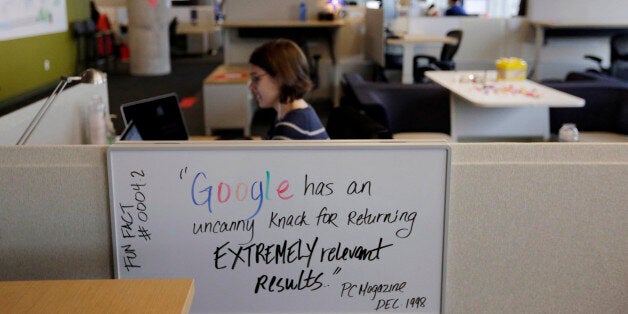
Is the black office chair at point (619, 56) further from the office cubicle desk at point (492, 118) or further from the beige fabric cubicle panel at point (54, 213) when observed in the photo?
the beige fabric cubicle panel at point (54, 213)

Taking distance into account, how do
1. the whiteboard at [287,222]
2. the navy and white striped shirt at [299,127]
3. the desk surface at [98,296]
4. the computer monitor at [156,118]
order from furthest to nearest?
1. the computer monitor at [156,118]
2. the navy and white striped shirt at [299,127]
3. the whiteboard at [287,222]
4. the desk surface at [98,296]

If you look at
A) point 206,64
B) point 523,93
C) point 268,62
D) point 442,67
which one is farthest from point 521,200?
point 206,64

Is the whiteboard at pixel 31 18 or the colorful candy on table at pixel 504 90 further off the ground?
the whiteboard at pixel 31 18

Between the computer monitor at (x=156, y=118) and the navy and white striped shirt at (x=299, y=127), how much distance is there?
0.68 metres

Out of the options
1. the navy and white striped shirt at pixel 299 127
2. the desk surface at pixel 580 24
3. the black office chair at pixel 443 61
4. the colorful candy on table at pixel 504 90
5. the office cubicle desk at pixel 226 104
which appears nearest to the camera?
the navy and white striped shirt at pixel 299 127

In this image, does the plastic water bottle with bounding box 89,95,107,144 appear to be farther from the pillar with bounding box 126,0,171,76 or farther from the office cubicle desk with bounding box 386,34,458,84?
the pillar with bounding box 126,0,171,76

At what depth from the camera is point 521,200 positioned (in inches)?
60.9

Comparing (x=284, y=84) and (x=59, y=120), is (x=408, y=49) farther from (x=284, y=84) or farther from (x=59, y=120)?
(x=59, y=120)

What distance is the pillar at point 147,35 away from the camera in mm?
11258

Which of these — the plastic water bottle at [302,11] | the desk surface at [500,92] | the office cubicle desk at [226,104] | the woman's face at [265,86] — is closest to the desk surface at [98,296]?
the woman's face at [265,86]

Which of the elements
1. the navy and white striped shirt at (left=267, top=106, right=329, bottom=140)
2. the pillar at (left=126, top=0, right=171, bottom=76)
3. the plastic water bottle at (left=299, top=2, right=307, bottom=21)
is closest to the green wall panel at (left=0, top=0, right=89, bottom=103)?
the pillar at (left=126, top=0, right=171, bottom=76)

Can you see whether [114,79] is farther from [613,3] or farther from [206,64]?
[613,3]

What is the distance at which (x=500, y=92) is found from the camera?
15.8ft

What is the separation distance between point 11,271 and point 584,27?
9.41 m
